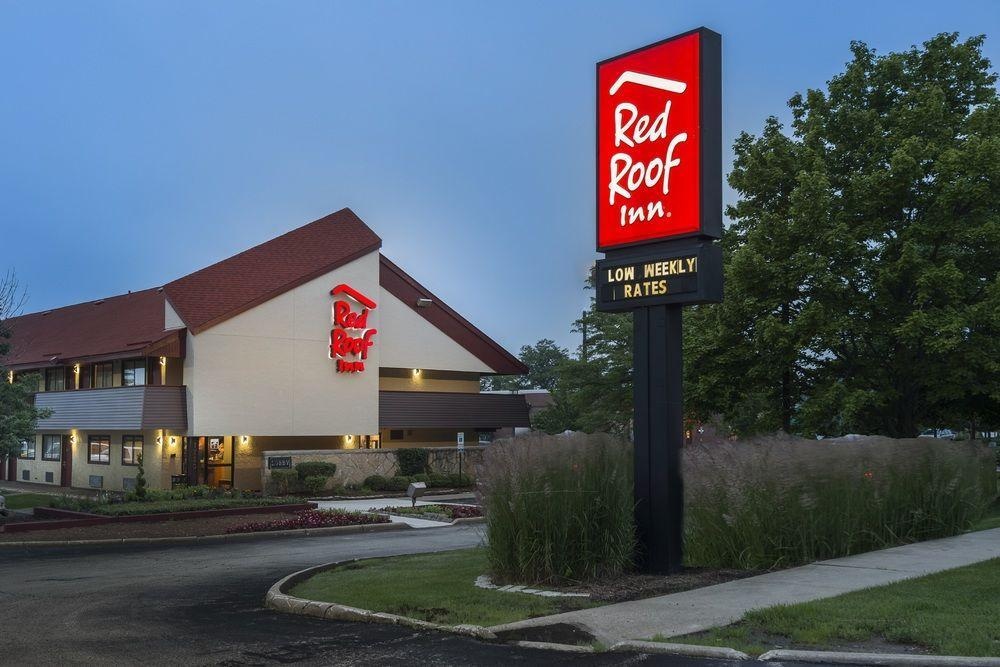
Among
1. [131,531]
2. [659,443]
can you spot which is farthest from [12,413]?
[659,443]

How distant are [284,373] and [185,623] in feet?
91.4

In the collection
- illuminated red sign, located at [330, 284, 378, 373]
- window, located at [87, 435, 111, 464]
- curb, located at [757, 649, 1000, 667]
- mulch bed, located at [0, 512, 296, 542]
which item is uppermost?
illuminated red sign, located at [330, 284, 378, 373]

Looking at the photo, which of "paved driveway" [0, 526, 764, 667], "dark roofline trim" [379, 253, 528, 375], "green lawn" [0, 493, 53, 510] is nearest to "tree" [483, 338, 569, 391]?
"dark roofline trim" [379, 253, 528, 375]

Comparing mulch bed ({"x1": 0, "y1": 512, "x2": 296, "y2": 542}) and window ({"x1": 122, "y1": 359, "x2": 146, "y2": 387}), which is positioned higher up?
window ({"x1": 122, "y1": 359, "x2": 146, "y2": 387})

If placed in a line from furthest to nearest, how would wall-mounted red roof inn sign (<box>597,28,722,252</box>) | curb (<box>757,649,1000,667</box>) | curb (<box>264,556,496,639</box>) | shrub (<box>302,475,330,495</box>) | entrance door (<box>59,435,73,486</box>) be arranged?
1. entrance door (<box>59,435,73,486</box>)
2. shrub (<box>302,475,330,495</box>)
3. wall-mounted red roof inn sign (<box>597,28,722,252</box>)
4. curb (<box>264,556,496,639</box>)
5. curb (<box>757,649,1000,667</box>)

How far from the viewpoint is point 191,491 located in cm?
3219

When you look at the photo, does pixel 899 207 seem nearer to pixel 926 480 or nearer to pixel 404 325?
pixel 926 480

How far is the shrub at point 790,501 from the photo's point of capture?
42.9 feet

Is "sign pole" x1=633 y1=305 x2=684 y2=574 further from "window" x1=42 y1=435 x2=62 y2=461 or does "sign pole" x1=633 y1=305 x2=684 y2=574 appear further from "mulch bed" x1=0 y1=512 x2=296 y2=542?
"window" x1=42 y1=435 x2=62 y2=461

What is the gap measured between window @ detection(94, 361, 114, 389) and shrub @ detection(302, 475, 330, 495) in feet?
34.0

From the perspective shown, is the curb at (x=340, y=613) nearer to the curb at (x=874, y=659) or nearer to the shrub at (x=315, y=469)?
the curb at (x=874, y=659)

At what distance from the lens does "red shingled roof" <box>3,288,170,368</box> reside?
126 feet

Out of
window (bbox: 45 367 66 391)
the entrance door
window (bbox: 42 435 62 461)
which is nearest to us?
the entrance door

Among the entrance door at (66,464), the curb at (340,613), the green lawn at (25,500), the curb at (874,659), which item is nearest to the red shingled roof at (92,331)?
the entrance door at (66,464)
